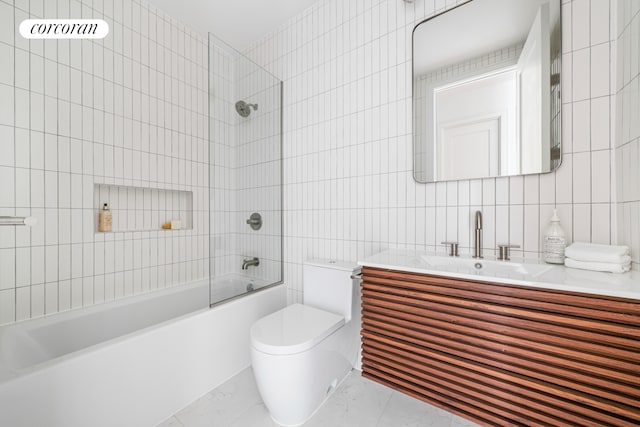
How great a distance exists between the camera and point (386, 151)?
160cm

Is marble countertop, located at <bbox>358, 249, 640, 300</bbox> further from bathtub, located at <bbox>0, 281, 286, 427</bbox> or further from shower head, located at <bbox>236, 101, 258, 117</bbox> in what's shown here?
shower head, located at <bbox>236, 101, 258, 117</bbox>

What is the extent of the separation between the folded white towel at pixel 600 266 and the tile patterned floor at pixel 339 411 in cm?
88

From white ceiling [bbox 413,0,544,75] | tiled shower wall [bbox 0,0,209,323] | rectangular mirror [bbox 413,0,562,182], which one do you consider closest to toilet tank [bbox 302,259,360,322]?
rectangular mirror [bbox 413,0,562,182]

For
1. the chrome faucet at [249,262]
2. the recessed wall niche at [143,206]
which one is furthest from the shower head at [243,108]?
the chrome faucet at [249,262]

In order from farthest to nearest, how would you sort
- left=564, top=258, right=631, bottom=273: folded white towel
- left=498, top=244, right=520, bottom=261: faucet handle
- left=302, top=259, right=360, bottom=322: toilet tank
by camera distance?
left=302, top=259, right=360, bottom=322: toilet tank, left=498, top=244, right=520, bottom=261: faucet handle, left=564, top=258, right=631, bottom=273: folded white towel

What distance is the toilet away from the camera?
3.86 feet

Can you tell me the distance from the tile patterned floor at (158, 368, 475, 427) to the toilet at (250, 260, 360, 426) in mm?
72

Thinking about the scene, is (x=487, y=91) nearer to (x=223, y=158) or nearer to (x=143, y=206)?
(x=223, y=158)

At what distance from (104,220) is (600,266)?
101 inches

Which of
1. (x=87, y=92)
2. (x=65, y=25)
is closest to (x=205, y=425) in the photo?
(x=87, y=92)

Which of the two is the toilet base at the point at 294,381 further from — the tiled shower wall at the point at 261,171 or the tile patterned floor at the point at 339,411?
the tiled shower wall at the point at 261,171

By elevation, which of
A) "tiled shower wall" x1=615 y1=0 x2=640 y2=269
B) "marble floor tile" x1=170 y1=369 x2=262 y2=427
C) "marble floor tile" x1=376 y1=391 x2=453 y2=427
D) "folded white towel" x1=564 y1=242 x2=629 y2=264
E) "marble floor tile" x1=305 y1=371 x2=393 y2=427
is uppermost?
"tiled shower wall" x1=615 y1=0 x2=640 y2=269

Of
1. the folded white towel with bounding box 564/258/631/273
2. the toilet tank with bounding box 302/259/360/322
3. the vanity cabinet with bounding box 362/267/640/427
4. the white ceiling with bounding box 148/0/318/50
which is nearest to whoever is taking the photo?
the vanity cabinet with bounding box 362/267/640/427

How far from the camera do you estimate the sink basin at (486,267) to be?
98 centimetres
